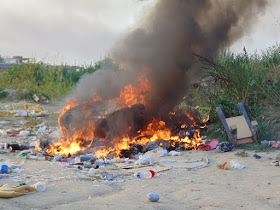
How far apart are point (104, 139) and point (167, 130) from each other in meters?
1.61

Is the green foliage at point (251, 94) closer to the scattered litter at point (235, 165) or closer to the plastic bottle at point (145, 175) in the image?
the scattered litter at point (235, 165)

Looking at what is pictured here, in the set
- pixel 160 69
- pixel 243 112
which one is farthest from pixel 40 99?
pixel 243 112

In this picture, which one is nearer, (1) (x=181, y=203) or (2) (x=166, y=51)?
(1) (x=181, y=203)

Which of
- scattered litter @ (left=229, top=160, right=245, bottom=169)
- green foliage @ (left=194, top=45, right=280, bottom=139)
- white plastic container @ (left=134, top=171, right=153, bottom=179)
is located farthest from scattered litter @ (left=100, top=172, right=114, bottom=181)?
green foliage @ (left=194, top=45, right=280, bottom=139)

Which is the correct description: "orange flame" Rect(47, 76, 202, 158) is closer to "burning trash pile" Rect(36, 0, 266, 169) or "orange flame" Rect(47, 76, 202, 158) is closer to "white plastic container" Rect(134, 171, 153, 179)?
"burning trash pile" Rect(36, 0, 266, 169)

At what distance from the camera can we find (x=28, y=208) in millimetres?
3830

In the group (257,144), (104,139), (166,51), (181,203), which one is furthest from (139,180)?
(166,51)

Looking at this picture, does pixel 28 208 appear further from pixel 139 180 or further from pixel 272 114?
pixel 272 114

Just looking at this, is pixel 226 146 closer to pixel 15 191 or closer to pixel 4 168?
pixel 4 168

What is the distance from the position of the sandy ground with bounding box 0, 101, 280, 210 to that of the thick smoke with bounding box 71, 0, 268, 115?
100 inches

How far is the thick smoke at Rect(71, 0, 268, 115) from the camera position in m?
8.21

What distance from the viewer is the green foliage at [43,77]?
55.1ft

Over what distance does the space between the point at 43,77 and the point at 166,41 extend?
36.2ft

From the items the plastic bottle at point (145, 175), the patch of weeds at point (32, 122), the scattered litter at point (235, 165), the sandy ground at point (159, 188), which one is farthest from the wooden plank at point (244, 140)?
the patch of weeds at point (32, 122)
